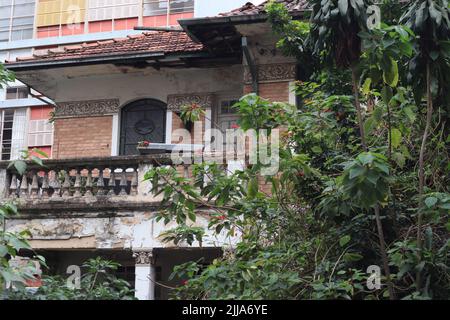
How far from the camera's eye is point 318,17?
239 inches

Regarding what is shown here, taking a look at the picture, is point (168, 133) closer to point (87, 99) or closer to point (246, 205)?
point (87, 99)

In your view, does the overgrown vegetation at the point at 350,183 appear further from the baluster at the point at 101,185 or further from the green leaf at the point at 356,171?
the baluster at the point at 101,185

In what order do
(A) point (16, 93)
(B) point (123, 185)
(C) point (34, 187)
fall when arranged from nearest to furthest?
(B) point (123, 185) → (C) point (34, 187) → (A) point (16, 93)

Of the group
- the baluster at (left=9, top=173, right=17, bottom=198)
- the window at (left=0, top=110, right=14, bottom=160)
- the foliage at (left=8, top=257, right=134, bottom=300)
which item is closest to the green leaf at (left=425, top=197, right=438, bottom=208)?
the foliage at (left=8, top=257, right=134, bottom=300)

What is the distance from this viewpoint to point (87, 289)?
244 inches

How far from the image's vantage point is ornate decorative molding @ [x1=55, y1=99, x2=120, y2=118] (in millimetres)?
14461

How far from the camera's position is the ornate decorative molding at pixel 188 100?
1391 centimetres

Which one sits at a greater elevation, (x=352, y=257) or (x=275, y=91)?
(x=275, y=91)

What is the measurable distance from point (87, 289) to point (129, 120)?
848cm

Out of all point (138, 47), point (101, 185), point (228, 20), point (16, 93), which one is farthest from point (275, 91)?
point (16, 93)

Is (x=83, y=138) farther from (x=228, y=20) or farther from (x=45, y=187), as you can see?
(x=228, y=20)

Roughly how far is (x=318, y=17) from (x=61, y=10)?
2066 centimetres

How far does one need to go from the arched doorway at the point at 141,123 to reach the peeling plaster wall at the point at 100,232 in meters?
2.68
